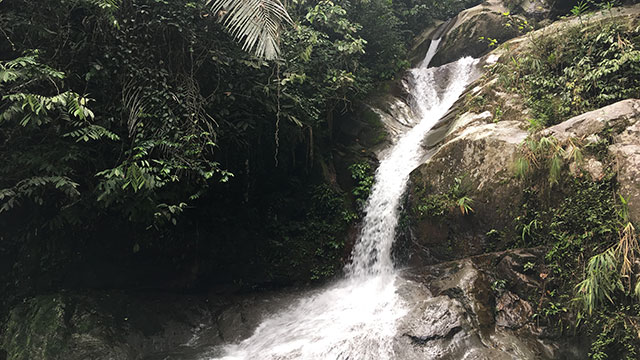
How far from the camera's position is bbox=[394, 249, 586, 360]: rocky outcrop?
13.9 ft

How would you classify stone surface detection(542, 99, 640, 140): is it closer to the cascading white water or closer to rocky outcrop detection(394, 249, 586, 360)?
rocky outcrop detection(394, 249, 586, 360)

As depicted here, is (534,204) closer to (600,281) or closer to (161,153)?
(600,281)

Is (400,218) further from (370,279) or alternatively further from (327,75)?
(327,75)

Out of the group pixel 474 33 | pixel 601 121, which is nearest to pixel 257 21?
pixel 601 121

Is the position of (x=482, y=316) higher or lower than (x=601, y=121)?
lower

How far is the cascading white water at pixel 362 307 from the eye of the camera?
4793mm

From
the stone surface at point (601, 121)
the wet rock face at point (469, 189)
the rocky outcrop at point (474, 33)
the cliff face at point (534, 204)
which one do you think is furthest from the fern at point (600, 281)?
the rocky outcrop at point (474, 33)

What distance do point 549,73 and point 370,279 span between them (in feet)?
18.4

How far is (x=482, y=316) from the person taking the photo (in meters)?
4.68

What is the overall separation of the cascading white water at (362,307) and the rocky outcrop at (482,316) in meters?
0.38

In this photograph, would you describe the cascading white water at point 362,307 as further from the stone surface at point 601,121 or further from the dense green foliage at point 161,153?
the stone surface at point 601,121

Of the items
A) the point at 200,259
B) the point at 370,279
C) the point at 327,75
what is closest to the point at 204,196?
the point at 200,259

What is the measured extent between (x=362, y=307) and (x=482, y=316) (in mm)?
1973

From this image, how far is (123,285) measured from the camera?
6.43 meters
